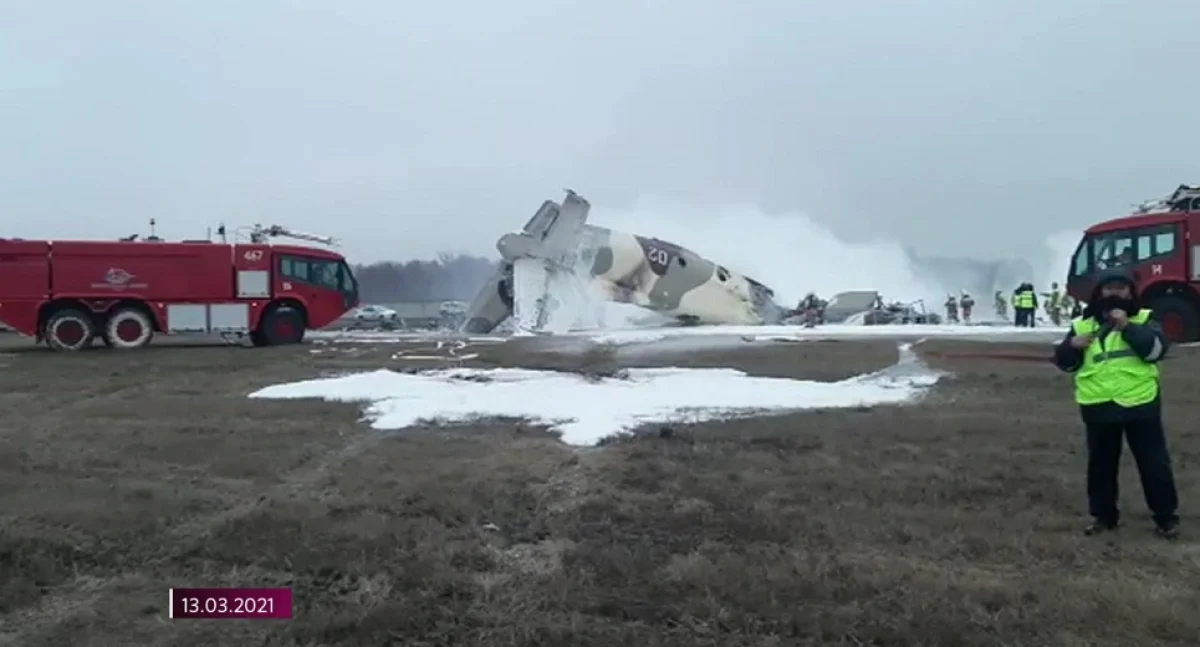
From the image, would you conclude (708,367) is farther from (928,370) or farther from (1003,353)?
(1003,353)

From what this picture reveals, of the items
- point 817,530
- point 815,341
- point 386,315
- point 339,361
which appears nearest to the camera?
point 817,530

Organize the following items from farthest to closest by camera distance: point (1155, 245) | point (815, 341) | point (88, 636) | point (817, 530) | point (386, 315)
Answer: point (386, 315) → point (815, 341) → point (1155, 245) → point (817, 530) → point (88, 636)

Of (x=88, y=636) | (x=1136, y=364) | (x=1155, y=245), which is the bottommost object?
(x=88, y=636)

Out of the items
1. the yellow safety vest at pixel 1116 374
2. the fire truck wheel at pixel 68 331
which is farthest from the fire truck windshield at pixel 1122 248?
the fire truck wheel at pixel 68 331

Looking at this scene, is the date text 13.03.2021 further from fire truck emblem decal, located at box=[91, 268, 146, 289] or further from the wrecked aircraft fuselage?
the wrecked aircraft fuselage

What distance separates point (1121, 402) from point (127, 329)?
22.1 meters

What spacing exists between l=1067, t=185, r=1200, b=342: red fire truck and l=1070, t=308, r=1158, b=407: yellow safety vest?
16542 millimetres

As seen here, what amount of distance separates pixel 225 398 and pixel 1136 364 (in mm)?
10481

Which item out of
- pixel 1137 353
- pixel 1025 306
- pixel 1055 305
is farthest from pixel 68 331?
pixel 1055 305

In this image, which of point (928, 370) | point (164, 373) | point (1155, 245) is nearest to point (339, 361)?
point (164, 373)

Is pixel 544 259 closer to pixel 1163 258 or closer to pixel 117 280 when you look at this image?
pixel 117 280

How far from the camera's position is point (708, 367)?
53.4 feet

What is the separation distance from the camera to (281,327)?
82.8 feet

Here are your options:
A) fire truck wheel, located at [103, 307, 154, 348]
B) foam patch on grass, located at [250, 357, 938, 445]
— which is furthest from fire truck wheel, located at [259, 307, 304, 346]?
foam patch on grass, located at [250, 357, 938, 445]
